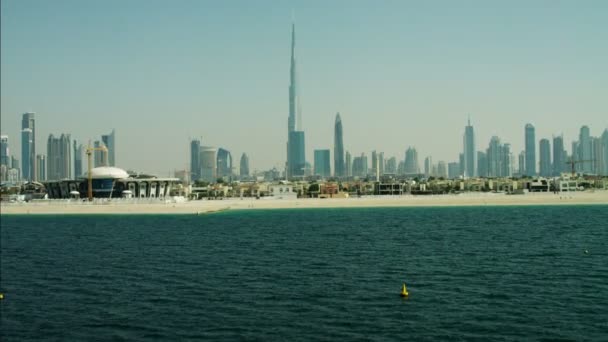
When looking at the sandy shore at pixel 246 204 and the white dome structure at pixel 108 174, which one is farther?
the white dome structure at pixel 108 174

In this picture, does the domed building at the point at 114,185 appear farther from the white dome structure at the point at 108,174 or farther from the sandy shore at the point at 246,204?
the sandy shore at the point at 246,204

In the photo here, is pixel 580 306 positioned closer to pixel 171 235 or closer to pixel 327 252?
pixel 327 252

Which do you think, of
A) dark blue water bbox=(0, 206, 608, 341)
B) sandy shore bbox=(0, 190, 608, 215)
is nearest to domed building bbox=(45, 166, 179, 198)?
sandy shore bbox=(0, 190, 608, 215)

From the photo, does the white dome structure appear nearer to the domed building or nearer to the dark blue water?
the domed building

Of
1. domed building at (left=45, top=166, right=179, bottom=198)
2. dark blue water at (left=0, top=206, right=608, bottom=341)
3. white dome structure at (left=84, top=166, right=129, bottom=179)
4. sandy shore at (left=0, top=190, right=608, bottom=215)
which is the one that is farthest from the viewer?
domed building at (left=45, top=166, right=179, bottom=198)

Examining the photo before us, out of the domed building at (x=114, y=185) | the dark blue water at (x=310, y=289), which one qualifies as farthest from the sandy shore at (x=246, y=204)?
the dark blue water at (x=310, y=289)

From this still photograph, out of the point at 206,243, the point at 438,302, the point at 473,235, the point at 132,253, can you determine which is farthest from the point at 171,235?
the point at 438,302

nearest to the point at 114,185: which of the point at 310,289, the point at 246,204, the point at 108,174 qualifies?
the point at 108,174

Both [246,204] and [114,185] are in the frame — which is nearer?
[246,204]

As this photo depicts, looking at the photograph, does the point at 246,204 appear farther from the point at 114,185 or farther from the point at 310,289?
the point at 310,289
